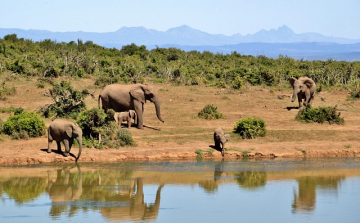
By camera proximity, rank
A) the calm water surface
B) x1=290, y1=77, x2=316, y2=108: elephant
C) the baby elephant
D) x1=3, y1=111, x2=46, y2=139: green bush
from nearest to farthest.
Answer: the calm water surface → the baby elephant → x1=3, y1=111, x2=46, y2=139: green bush → x1=290, y1=77, x2=316, y2=108: elephant

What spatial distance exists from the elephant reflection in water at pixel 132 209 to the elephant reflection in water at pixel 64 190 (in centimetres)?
92

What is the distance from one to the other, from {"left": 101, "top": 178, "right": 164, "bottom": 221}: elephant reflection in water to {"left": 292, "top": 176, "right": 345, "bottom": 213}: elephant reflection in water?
3.37 meters

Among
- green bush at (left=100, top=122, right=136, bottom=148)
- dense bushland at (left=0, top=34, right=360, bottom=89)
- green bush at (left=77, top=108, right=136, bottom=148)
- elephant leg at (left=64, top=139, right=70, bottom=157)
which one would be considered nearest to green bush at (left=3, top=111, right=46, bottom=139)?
green bush at (left=77, top=108, right=136, bottom=148)

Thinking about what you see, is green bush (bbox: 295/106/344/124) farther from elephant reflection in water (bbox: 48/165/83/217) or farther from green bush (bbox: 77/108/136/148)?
elephant reflection in water (bbox: 48/165/83/217)

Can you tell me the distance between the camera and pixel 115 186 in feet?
62.0

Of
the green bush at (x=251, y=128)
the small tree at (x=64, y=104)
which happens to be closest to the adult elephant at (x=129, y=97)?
the small tree at (x=64, y=104)

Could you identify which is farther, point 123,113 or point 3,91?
point 3,91

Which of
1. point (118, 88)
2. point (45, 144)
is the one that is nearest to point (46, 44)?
point (118, 88)

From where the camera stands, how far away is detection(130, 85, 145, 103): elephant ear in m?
27.7

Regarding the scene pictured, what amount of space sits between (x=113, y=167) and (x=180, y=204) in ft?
18.9

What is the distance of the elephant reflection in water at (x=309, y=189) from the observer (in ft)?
53.8

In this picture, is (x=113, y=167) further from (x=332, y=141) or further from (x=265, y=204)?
(x=332, y=141)

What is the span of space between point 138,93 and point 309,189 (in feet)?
35.7

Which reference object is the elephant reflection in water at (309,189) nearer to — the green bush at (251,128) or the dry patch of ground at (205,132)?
the dry patch of ground at (205,132)
